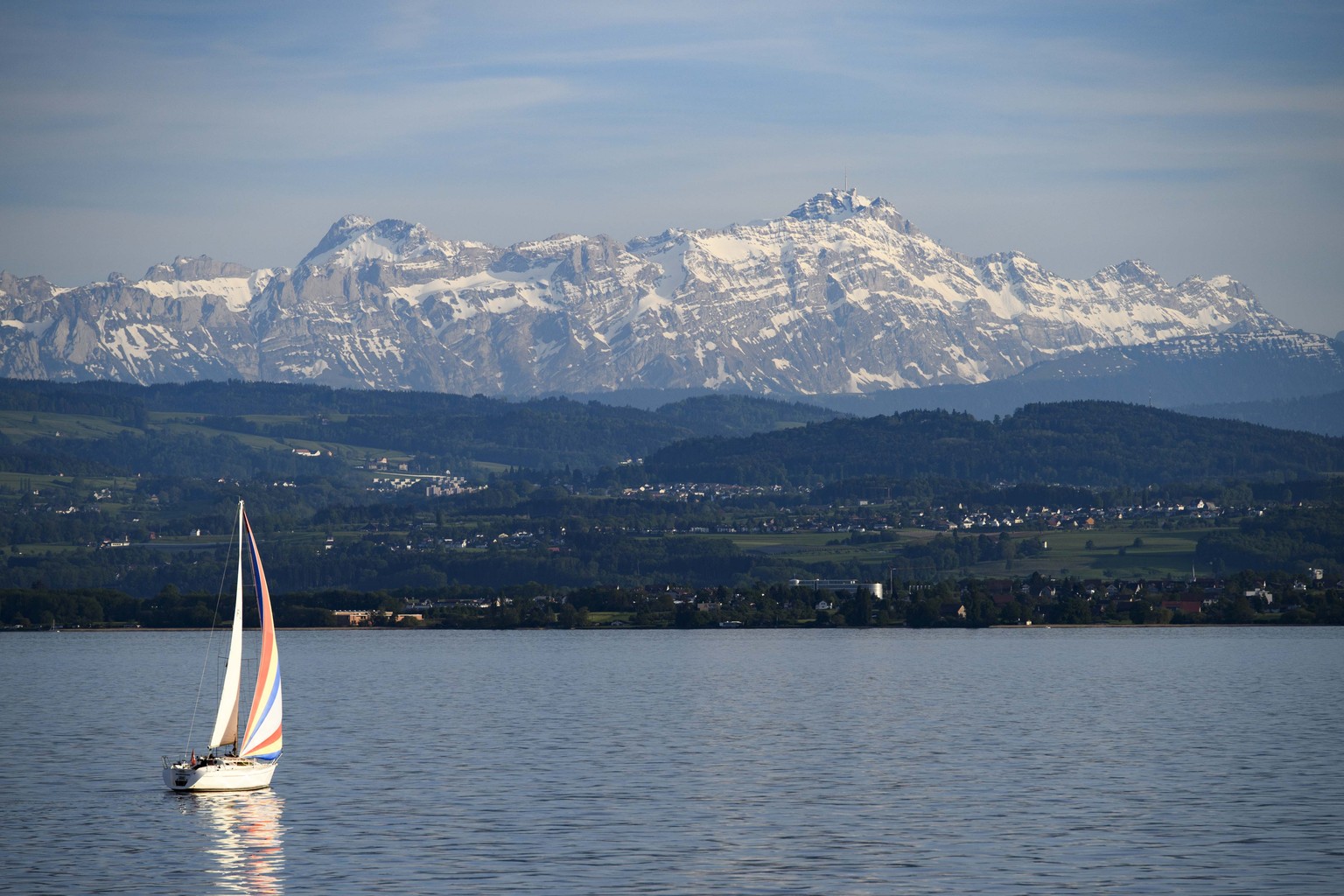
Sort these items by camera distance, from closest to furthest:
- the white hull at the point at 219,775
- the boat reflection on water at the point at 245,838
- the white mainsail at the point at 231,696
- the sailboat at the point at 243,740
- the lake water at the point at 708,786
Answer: the boat reflection on water at the point at 245,838 < the lake water at the point at 708,786 < the white mainsail at the point at 231,696 < the sailboat at the point at 243,740 < the white hull at the point at 219,775

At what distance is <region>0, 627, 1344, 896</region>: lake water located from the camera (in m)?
49.1

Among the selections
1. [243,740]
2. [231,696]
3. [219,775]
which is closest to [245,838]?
[231,696]

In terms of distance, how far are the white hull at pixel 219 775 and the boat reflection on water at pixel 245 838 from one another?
313mm

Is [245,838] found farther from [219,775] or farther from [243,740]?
[243,740]

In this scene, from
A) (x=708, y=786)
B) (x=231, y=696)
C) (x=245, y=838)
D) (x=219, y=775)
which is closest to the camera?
(x=245, y=838)

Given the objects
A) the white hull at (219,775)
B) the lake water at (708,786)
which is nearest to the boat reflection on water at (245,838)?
the lake water at (708,786)

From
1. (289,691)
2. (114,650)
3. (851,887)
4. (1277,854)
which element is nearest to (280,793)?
(851,887)

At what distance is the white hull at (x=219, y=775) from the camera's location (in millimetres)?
63375

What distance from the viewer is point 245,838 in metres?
55.1

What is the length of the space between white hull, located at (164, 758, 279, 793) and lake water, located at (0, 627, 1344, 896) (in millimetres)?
568

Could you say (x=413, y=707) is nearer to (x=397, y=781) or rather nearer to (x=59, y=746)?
(x=59, y=746)

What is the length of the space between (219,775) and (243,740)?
4.65 ft

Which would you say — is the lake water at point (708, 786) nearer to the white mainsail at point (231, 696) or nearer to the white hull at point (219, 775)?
the white hull at point (219, 775)

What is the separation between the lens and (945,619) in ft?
621
